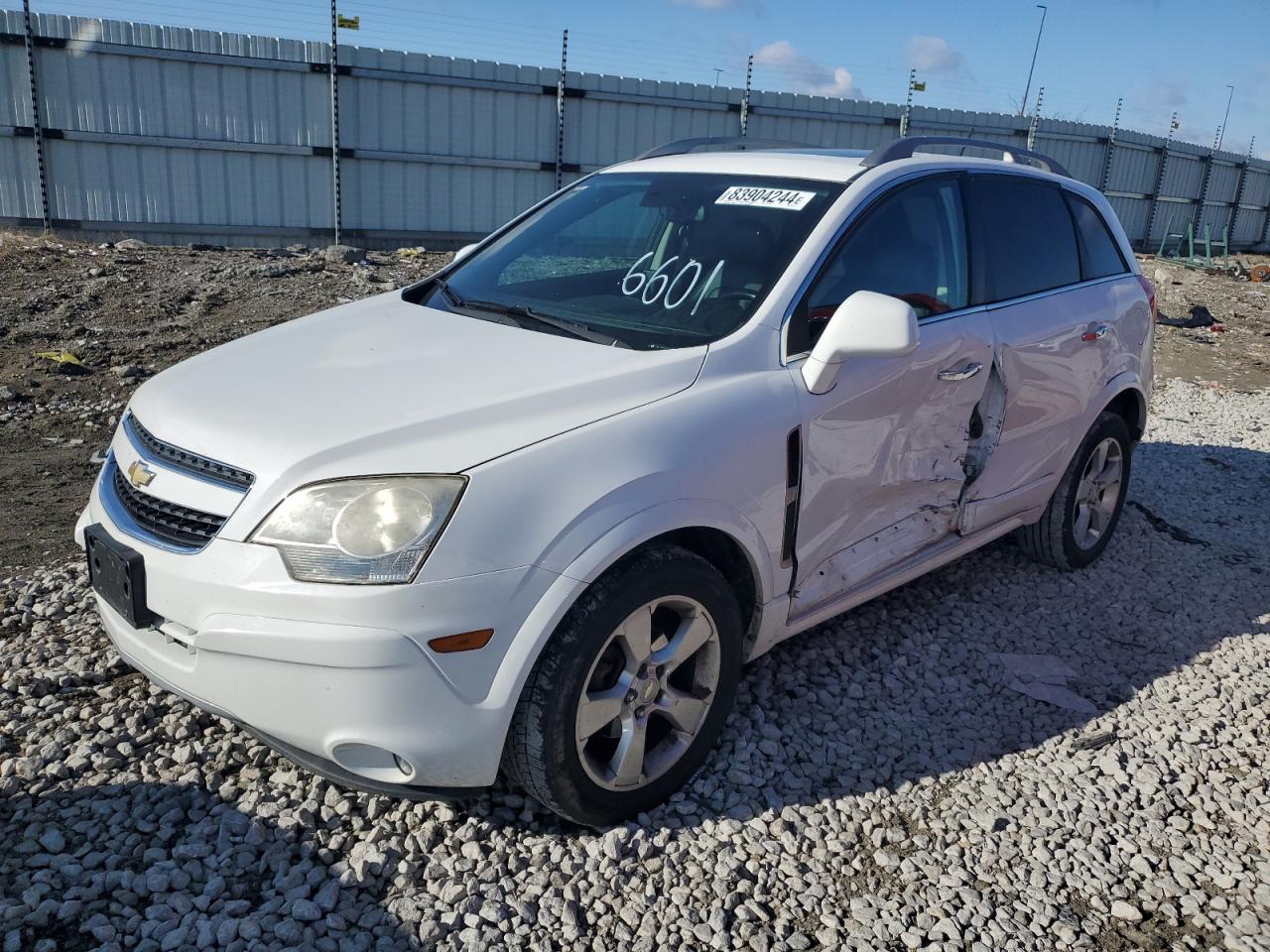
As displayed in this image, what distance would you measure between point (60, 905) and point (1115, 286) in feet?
15.6

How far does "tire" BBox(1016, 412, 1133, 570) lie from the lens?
187 inches

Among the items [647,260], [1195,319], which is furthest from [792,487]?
[1195,319]

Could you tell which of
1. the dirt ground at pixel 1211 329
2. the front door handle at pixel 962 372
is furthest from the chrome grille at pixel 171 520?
the dirt ground at pixel 1211 329

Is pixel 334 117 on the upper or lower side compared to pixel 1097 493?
upper

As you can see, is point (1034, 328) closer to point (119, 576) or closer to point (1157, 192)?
point (119, 576)

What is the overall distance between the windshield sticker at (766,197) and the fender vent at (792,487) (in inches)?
34.4

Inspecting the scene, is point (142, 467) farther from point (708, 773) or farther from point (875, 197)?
point (875, 197)

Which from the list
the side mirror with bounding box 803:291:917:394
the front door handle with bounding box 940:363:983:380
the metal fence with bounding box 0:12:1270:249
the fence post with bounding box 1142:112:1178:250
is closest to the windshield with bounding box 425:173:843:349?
the side mirror with bounding box 803:291:917:394

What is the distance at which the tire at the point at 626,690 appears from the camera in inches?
102

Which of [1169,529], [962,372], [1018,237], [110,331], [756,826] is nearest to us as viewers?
[756,826]

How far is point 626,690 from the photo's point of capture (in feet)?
9.22

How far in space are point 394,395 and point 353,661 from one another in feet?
2.54

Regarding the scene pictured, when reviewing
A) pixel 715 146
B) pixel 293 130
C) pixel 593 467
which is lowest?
pixel 593 467

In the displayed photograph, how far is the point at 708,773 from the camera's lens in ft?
10.4
